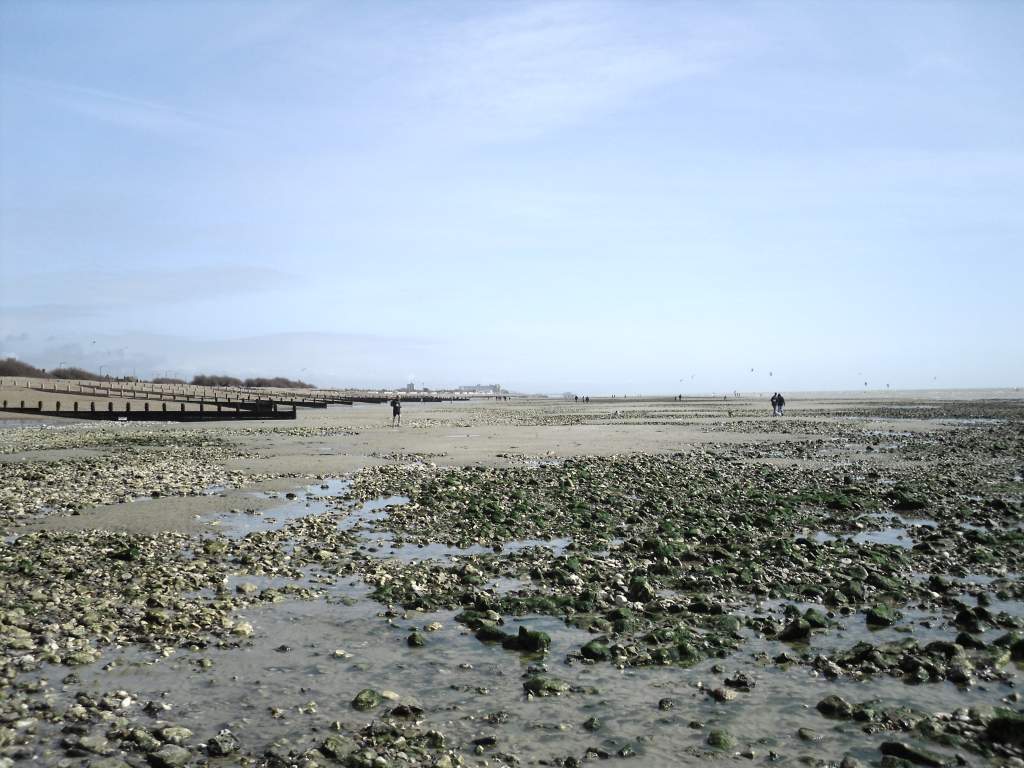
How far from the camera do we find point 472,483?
1016 inches

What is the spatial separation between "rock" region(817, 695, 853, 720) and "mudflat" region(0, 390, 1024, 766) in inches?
0.9

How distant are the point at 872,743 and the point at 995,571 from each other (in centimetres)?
858

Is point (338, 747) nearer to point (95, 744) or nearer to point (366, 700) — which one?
point (366, 700)

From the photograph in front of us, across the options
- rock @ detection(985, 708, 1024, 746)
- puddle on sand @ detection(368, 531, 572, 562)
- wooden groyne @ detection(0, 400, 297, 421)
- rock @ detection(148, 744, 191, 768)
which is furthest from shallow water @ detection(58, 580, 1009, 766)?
wooden groyne @ detection(0, 400, 297, 421)

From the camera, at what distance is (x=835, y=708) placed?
27.2ft

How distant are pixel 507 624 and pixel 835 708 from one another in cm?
470

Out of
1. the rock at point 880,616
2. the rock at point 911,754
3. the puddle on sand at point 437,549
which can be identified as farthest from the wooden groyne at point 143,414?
the rock at point 911,754

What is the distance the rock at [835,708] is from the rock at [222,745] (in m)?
5.99

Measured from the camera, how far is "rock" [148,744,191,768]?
281 inches

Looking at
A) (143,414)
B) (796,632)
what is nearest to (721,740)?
(796,632)

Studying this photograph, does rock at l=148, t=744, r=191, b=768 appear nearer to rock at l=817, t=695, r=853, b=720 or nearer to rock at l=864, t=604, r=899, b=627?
rock at l=817, t=695, r=853, b=720

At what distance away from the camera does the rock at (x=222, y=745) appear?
24.2ft

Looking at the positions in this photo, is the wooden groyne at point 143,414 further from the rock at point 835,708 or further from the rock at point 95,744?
the rock at point 835,708

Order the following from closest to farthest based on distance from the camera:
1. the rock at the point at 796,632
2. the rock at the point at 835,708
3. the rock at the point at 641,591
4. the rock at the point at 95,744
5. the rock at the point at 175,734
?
→ the rock at the point at 95,744 < the rock at the point at 175,734 < the rock at the point at 835,708 < the rock at the point at 796,632 < the rock at the point at 641,591
